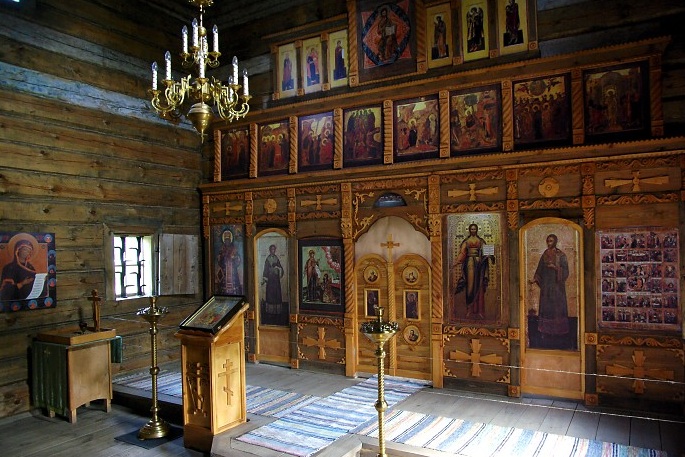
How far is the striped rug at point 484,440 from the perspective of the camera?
16.4 feet

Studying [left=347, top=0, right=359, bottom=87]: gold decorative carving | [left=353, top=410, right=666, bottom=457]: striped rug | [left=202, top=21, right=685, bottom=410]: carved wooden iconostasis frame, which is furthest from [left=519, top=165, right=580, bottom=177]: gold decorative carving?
[left=353, top=410, right=666, bottom=457]: striped rug

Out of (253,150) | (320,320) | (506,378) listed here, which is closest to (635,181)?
(506,378)

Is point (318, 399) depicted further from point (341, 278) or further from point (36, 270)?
point (36, 270)

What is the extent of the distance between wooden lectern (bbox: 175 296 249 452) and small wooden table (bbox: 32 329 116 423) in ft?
6.56

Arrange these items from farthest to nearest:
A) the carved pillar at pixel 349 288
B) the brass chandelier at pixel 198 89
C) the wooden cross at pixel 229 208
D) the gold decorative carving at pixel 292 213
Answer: the wooden cross at pixel 229 208
the gold decorative carving at pixel 292 213
the carved pillar at pixel 349 288
the brass chandelier at pixel 198 89

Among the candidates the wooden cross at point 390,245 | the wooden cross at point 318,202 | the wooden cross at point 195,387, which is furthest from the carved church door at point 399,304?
the wooden cross at point 195,387

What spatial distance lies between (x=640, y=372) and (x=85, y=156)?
328 inches

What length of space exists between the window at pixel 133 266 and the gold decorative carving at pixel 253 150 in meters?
2.16

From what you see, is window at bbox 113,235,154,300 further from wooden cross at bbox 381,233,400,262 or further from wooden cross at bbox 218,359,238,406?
wooden cross at bbox 381,233,400,262

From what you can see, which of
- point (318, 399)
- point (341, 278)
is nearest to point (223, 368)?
point (318, 399)

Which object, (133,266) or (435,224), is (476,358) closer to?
(435,224)

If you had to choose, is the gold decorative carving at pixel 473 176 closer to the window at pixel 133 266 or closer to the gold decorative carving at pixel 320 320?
the gold decorative carving at pixel 320 320

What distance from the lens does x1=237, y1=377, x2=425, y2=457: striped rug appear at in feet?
17.7

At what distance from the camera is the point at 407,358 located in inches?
307
